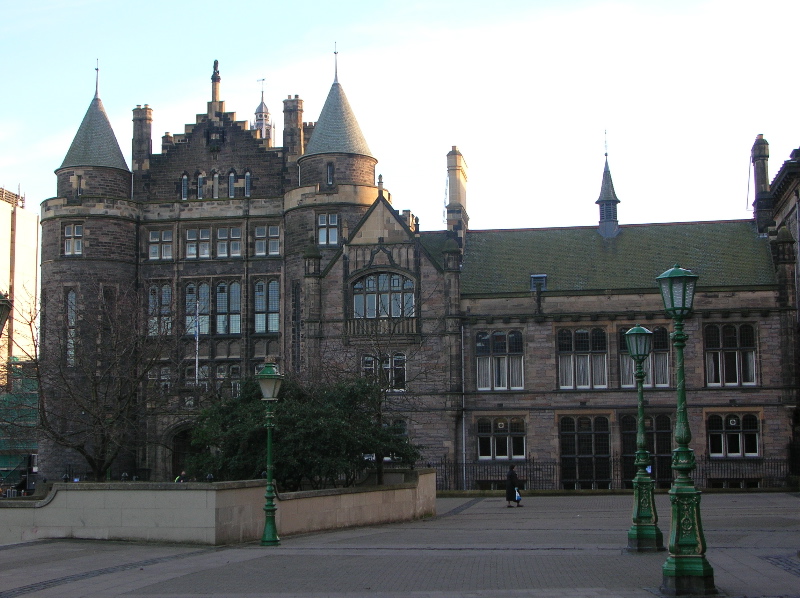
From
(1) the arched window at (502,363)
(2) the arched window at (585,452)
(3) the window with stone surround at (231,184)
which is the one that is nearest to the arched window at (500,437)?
(1) the arched window at (502,363)

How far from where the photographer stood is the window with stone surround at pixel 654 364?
45688mm

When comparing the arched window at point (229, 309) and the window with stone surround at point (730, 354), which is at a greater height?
the arched window at point (229, 309)

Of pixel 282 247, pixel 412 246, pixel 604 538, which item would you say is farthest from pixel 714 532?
pixel 282 247

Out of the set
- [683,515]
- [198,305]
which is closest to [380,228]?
[198,305]

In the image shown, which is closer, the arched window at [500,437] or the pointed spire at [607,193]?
the arched window at [500,437]

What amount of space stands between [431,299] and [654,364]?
968 cm

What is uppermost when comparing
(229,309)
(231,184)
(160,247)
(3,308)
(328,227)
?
(231,184)

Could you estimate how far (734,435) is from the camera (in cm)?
4488

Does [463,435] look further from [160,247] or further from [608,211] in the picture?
[160,247]

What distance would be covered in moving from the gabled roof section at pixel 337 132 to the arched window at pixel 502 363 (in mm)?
11356

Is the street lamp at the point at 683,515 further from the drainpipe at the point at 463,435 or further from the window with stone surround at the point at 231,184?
the window with stone surround at the point at 231,184

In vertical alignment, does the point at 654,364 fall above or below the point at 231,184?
below

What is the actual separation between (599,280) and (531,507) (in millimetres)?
14352

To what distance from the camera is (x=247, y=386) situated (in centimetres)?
3092
